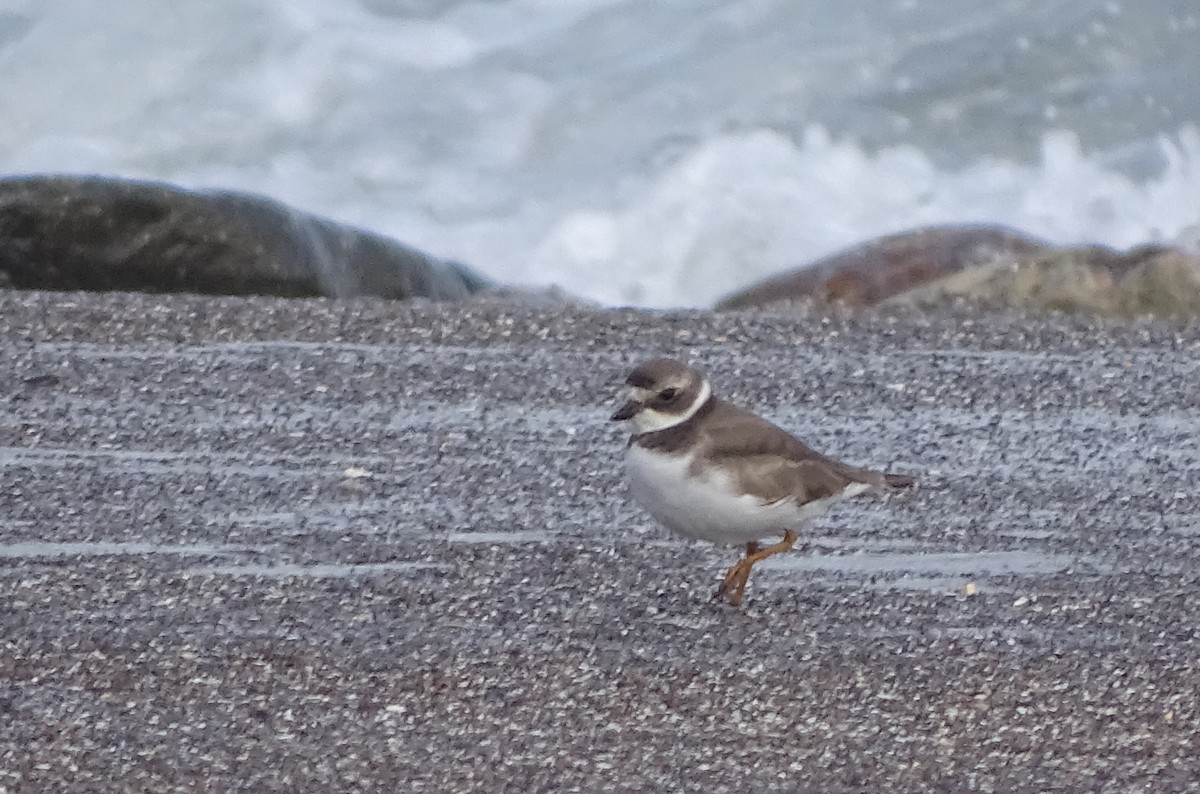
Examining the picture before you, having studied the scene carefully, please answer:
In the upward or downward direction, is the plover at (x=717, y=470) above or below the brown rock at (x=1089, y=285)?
above

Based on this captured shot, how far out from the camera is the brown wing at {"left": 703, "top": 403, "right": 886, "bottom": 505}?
16.0ft

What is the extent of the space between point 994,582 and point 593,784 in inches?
69.1

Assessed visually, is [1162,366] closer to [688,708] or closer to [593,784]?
[688,708]

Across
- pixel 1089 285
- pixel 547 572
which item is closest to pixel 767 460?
pixel 547 572

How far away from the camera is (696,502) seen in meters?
4.84

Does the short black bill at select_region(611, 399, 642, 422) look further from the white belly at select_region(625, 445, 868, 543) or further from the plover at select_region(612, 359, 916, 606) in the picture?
the white belly at select_region(625, 445, 868, 543)

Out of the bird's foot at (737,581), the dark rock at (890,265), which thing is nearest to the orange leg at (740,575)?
the bird's foot at (737,581)

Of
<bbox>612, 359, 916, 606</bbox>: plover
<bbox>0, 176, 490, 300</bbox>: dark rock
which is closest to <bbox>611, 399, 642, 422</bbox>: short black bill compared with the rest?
<bbox>612, 359, 916, 606</bbox>: plover

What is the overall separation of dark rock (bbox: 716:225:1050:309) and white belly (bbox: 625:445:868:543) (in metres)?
6.49

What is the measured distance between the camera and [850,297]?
37.4ft

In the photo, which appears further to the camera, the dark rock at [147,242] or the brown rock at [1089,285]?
the dark rock at [147,242]

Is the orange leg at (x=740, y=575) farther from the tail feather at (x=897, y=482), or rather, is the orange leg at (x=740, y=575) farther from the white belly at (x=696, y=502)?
the tail feather at (x=897, y=482)

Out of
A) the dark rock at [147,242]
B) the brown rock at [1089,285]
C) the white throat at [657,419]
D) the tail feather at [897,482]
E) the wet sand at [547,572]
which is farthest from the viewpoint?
the dark rock at [147,242]

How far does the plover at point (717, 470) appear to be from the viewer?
4855 mm
